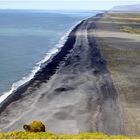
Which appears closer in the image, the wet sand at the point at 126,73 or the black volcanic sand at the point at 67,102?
the black volcanic sand at the point at 67,102

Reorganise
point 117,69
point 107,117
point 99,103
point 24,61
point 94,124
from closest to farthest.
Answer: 1. point 94,124
2. point 107,117
3. point 99,103
4. point 117,69
5. point 24,61

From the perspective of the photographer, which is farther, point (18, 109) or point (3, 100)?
point (3, 100)

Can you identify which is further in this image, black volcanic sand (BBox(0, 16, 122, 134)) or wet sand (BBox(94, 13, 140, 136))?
wet sand (BBox(94, 13, 140, 136))

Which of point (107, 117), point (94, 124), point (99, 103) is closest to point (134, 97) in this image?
point (99, 103)

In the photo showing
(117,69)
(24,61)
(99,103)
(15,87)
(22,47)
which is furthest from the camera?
(22,47)

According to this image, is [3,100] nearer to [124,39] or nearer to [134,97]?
[134,97]

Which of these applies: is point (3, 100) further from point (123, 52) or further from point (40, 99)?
point (123, 52)

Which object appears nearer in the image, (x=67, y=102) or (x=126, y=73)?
(x=67, y=102)
